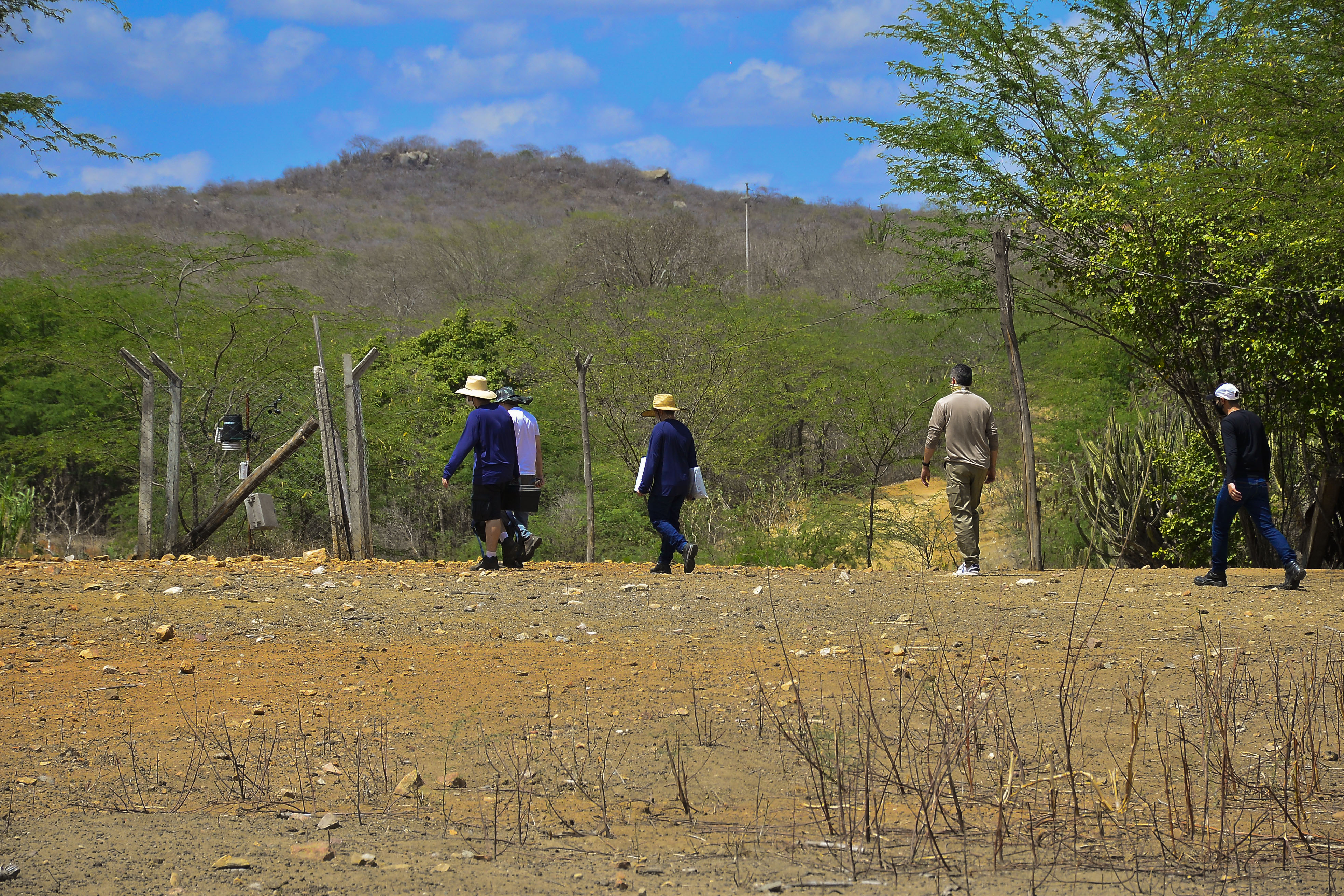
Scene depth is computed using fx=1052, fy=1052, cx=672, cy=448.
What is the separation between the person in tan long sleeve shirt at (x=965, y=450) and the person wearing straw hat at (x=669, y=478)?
210 centimetres

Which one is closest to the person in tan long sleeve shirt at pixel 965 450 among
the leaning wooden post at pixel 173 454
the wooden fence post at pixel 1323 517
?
the wooden fence post at pixel 1323 517

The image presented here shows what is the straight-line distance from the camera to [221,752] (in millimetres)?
4387

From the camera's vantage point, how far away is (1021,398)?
1010cm

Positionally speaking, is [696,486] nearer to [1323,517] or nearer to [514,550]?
→ [514,550]

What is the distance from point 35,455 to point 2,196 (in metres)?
59.2

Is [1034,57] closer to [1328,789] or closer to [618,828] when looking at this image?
[1328,789]

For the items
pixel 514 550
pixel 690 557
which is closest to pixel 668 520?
pixel 690 557

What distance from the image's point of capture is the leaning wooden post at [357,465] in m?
10.4

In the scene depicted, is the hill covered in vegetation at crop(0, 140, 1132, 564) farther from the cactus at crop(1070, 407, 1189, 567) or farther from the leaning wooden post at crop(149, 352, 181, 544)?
the leaning wooden post at crop(149, 352, 181, 544)

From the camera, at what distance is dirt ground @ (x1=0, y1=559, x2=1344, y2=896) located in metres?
3.32

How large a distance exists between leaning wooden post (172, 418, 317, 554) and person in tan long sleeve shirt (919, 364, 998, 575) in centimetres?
618

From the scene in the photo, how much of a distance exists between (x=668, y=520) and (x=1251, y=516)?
4925 mm

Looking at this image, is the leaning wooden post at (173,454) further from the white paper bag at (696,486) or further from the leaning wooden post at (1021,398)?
the leaning wooden post at (1021,398)

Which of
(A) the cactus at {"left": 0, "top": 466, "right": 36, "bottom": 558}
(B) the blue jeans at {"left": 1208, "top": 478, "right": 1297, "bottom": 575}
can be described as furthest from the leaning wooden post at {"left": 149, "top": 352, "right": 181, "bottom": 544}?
(B) the blue jeans at {"left": 1208, "top": 478, "right": 1297, "bottom": 575}
